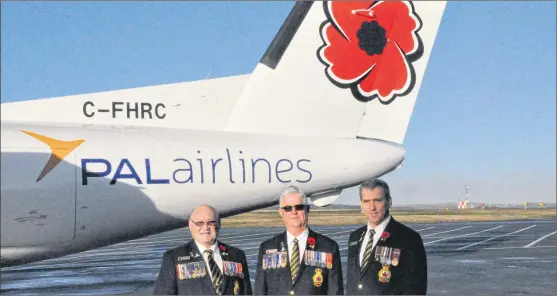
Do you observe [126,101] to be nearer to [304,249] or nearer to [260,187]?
[260,187]

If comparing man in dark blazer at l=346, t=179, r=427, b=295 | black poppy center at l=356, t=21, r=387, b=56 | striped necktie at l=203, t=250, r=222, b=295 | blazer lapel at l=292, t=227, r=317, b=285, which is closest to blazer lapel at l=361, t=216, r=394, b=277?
man in dark blazer at l=346, t=179, r=427, b=295

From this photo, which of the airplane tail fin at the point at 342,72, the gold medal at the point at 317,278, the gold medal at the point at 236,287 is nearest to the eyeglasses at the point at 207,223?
the gold medal at the point at 236,287

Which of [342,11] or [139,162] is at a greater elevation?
[342,11]

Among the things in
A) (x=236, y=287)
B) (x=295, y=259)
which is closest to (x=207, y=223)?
(x=236, y=287)

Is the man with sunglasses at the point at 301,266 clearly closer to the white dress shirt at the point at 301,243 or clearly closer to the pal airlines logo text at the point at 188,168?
the white dress shirt at the point at 301,243

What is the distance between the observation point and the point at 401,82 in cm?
799

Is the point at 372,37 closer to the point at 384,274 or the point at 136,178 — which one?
the point at 136,178

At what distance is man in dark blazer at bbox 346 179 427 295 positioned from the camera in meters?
4.02

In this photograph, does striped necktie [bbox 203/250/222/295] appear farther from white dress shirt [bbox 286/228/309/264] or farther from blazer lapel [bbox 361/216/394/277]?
blazer lapel [bbox 361/216/394/277]

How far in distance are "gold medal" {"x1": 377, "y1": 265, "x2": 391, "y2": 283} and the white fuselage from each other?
9.57 ft

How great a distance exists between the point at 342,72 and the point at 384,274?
13.8 ft

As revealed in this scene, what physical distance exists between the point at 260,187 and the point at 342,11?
280cm

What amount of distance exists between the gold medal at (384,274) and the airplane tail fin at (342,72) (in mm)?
3548

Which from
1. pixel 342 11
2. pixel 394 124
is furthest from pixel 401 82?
pixel 342 11
